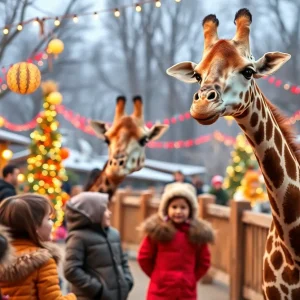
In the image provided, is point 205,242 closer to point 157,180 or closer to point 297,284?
point 297,284

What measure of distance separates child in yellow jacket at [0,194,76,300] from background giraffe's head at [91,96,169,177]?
380 cm

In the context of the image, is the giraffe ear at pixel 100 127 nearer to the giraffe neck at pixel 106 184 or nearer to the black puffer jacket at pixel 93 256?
the giraffe neck at pixel 106 184

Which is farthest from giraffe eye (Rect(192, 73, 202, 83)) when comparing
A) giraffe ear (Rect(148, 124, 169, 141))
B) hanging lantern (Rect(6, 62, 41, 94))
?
hanging lantern (Rect(6, 62, 41, 94))

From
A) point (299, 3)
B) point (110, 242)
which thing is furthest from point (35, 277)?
point (299, 3)

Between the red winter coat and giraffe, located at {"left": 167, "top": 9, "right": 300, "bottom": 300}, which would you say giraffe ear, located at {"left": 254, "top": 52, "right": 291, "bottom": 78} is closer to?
giraffe, located at {"left": 167, "top": 9, "right": 300, "bottom": 300}

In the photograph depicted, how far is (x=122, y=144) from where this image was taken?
9.66 meters

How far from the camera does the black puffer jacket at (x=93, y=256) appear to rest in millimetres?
7387

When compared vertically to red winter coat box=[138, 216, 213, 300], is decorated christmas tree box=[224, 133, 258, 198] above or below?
above

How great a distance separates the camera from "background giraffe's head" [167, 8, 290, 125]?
5191 mm

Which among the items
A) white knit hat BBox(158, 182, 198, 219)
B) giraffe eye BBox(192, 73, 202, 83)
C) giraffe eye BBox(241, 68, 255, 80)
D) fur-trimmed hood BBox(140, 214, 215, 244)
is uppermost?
giraffe eye BBox(241, 68, 255, 80)

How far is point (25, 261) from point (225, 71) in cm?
172

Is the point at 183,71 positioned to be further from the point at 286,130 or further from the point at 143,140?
the point at 143,140

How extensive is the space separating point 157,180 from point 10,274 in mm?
31382

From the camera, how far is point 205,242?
8016 millimetres
